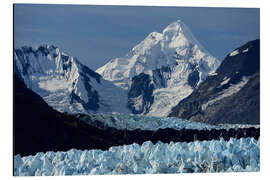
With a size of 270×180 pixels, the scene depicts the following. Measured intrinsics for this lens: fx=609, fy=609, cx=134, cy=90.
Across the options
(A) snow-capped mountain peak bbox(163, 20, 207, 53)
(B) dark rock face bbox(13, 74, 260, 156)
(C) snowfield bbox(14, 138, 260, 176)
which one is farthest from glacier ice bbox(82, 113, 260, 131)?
(A) snow-capped mountain peak bbox(163, 20, 207, 53)

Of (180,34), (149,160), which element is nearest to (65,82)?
(149,160)

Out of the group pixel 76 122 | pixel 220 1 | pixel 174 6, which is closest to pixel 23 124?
pixel 76 122

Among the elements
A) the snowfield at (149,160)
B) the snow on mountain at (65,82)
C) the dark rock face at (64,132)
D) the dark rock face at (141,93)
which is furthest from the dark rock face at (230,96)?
the snow on mountain at (65,82)

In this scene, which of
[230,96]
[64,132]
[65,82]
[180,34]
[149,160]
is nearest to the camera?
[149,160]

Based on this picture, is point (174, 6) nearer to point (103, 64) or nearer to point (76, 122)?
point (103, 64)

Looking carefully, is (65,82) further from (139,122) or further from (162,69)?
(162,69)
